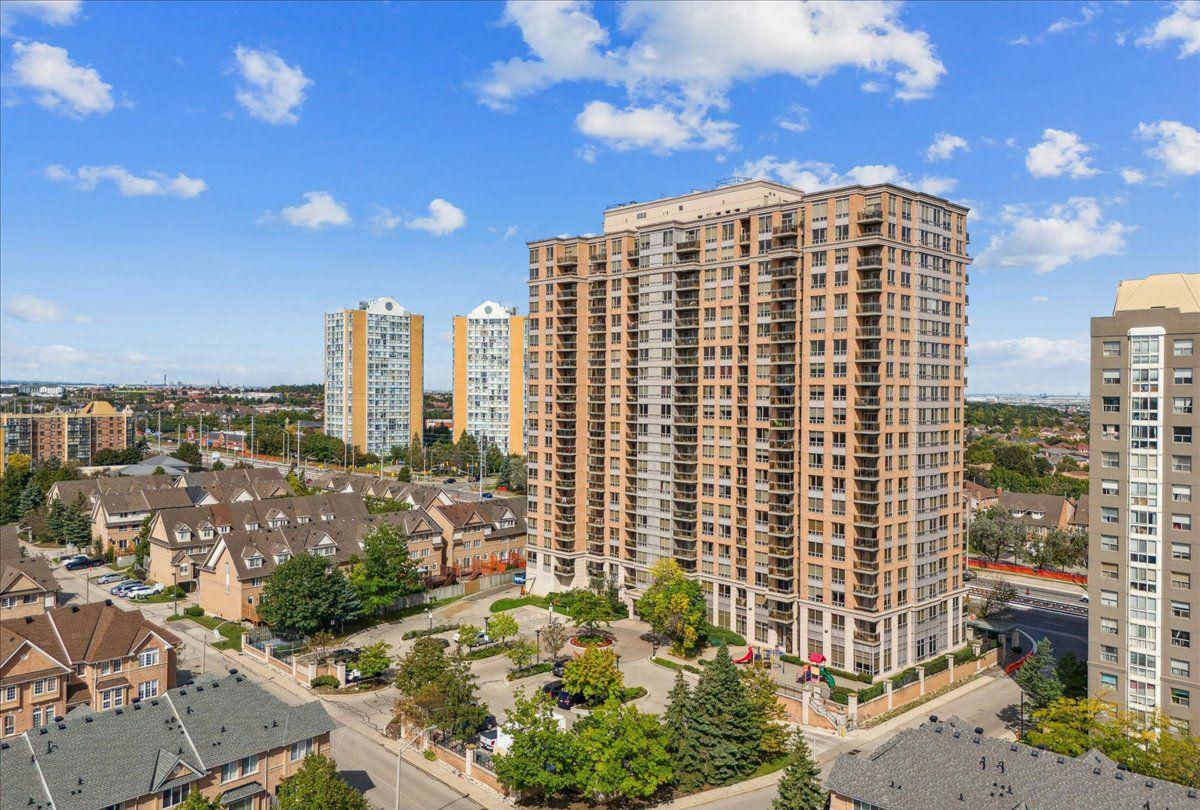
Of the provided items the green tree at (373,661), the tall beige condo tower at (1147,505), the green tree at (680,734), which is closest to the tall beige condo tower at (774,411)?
the tall beige condo tower at (1147,505)

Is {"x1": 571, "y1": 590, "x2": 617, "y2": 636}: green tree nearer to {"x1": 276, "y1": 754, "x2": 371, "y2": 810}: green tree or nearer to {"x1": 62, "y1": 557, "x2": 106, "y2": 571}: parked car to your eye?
{"x1": 276, "y1": 754, "x2": 371, "y2": 810}: green tree

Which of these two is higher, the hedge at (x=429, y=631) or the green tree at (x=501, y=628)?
the green tree at (x=501, y=628)

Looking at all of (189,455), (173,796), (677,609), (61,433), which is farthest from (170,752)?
(61,433)

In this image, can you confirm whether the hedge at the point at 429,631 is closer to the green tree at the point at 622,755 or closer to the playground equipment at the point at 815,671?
the green tree at the point at 622,755

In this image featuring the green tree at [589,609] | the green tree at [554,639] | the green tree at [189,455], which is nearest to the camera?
the green tree at [554,639]

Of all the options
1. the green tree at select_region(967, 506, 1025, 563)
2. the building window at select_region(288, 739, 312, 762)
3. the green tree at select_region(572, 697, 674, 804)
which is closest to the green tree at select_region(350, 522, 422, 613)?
the building window at select_region(288, 739, 312, 762)

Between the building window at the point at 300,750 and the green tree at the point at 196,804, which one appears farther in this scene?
the building window at the point at 300,750

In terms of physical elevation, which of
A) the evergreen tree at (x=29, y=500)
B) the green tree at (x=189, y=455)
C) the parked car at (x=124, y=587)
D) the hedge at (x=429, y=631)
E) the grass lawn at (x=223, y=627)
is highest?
the green tree at (x=189, y=455)
